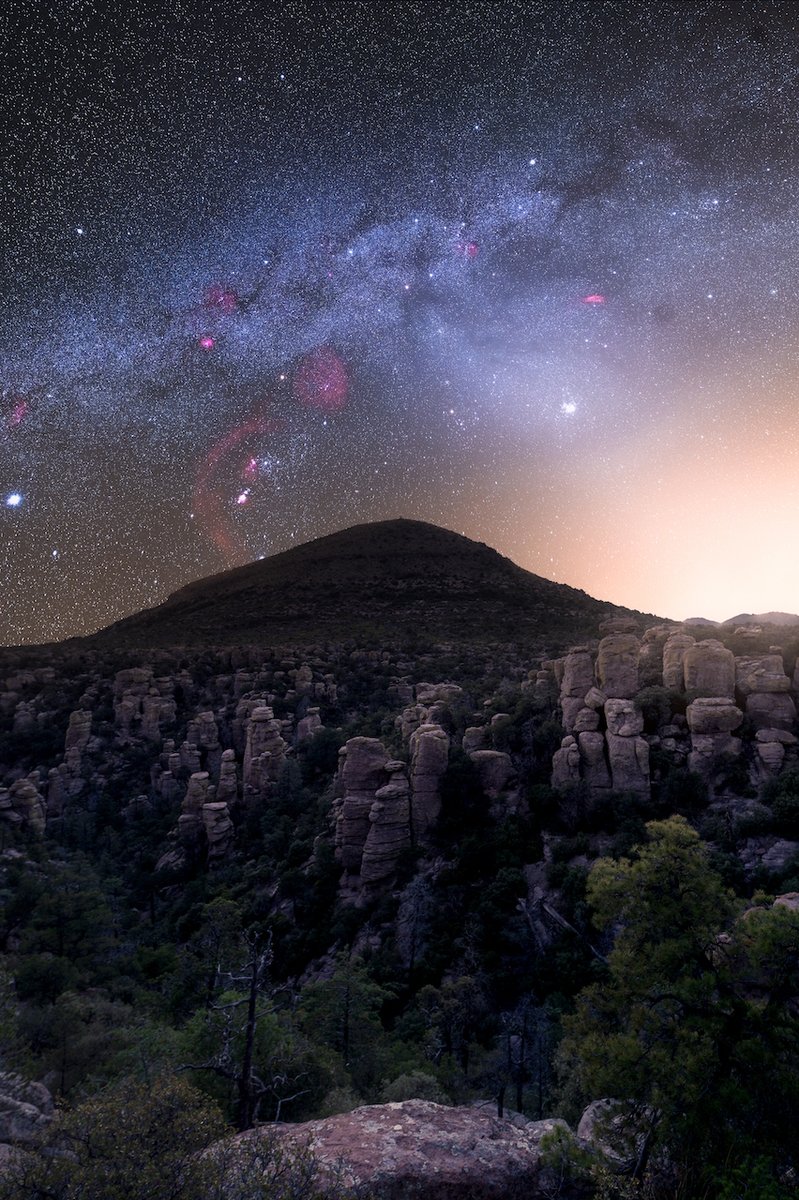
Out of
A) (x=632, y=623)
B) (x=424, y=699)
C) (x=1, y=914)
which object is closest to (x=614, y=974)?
(x=1, y=914)

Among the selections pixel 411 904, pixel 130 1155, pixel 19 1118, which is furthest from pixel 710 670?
pixel 19 1118

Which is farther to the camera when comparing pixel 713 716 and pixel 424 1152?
pixel 713 716

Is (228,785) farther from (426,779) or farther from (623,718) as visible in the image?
(623,718)

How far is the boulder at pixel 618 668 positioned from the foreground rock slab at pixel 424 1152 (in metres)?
24.3

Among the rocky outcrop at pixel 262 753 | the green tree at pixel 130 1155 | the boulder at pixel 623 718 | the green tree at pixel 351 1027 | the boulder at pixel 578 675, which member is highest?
the boulder at pixel 578 675

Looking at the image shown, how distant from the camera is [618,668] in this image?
31562 millimetres

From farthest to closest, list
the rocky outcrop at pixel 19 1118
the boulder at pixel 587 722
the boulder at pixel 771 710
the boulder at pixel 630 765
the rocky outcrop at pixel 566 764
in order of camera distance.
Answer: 1. the boulder at pixel 587 722
2. the rocky outcrop at pixel 566 764
3. the boulder at pixel 630 765
4. the boulder at pixel 771 710
5. the rocky outcrop at pixel 19 1118

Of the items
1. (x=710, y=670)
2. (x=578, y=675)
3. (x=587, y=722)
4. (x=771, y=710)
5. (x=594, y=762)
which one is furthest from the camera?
(x=578, y=675)

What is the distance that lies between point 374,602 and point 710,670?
64351 millimetres

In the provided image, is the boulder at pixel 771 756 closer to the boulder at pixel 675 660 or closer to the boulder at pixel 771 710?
the boulder at pixel 771 710

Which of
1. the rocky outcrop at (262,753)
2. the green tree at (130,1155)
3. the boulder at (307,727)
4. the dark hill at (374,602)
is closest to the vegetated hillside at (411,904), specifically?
the green tree at (130,1155)

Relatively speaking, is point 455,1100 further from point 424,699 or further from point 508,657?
point 508,657

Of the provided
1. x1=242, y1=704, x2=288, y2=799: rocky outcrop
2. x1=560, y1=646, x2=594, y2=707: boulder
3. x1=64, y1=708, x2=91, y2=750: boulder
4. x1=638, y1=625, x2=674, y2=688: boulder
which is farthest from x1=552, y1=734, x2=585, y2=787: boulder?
x1=64, y1=708, x2=91, y2=750: boulder

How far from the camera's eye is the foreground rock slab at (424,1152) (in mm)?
7578
